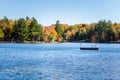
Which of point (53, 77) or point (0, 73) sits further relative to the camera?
point (0, 73)

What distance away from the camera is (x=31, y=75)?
50531mm

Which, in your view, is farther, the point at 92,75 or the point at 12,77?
the point at 92,75

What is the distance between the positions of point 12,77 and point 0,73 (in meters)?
Answer: 5.03

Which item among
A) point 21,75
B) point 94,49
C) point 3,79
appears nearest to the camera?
point 3,79

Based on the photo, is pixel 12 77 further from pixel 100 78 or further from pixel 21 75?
pixel 100 78

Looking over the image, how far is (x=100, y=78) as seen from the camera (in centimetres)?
4884

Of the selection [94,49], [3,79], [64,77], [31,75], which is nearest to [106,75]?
[64,77]

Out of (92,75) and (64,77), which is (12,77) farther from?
(92,75)

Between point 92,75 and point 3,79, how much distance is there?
1320 cm

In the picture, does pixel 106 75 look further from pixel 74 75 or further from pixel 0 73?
pixel 0 73

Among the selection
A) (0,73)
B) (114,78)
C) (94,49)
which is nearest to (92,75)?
(114,78)

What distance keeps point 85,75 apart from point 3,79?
39.9 feet

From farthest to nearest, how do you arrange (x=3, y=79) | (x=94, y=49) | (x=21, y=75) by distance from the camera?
(x=94, y=49) → (x=21, y=75) → (x=3, y=79)

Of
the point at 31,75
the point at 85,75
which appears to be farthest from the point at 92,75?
the point at 31,75
